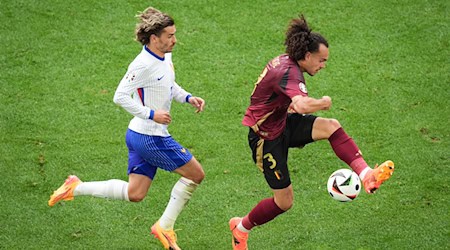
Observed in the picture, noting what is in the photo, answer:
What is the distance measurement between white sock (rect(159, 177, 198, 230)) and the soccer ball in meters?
1.45

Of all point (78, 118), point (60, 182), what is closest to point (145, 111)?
point (60, 182)

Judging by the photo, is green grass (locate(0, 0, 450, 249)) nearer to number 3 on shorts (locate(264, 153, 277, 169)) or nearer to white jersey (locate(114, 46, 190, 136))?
number 3 on shorts (locate(264, 153, 277, 169))

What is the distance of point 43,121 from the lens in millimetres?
10930

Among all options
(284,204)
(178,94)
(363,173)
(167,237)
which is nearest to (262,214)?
(284,204)

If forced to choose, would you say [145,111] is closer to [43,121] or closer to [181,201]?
[181,201]

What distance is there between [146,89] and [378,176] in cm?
233

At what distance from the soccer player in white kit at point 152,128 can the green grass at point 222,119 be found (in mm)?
552

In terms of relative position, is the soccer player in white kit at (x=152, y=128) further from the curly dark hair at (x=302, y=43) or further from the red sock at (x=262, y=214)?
the curly dark hair at (x=302, y=43)

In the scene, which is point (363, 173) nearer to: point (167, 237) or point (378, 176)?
point (378, 176)

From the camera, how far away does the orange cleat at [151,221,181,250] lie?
28.4 feet

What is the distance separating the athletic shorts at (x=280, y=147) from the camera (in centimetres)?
812

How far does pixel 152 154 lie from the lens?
327 inches

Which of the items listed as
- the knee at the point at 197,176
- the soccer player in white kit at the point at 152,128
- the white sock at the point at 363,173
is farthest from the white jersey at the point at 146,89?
the white sock at the point at 363,173

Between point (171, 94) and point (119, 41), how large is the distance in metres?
4.10
